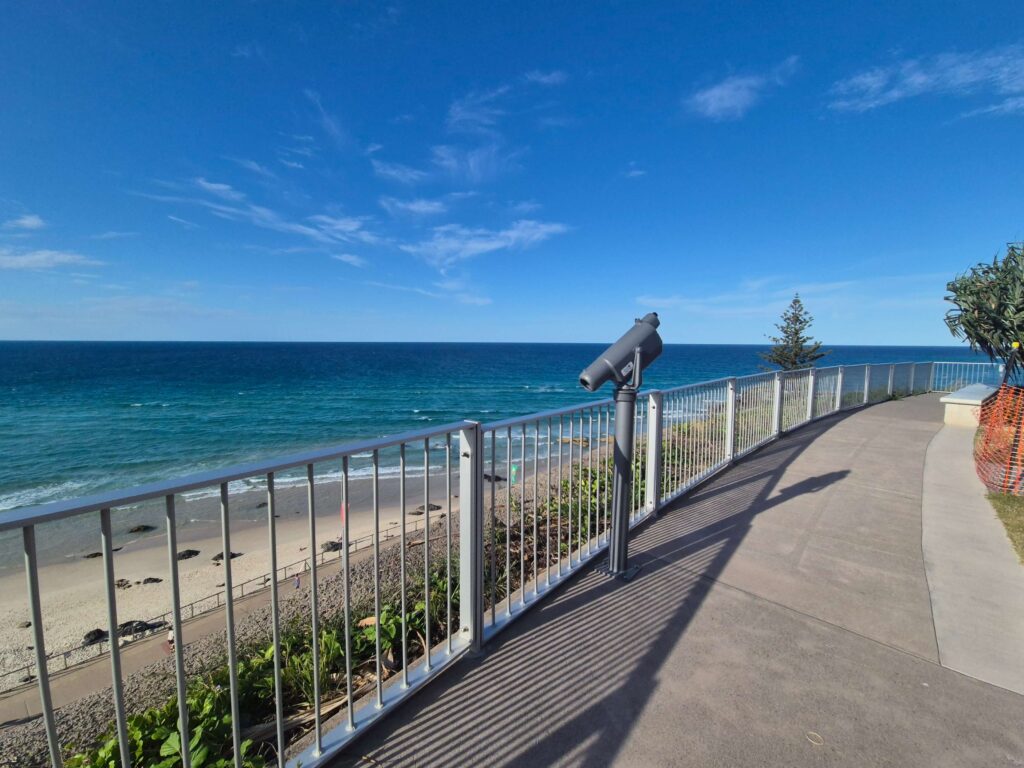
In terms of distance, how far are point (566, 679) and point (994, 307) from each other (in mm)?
11570

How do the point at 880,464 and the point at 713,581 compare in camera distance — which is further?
the point at 880,464

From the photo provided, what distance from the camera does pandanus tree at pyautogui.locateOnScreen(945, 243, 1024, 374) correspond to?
846 cm

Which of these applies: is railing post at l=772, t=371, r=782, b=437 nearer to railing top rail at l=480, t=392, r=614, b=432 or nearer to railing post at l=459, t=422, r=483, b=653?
railing top rail at l=480, t=392, r=614, b=432

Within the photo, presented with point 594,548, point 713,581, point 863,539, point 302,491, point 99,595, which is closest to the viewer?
point 713,581

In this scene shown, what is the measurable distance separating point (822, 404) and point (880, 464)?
134 inches

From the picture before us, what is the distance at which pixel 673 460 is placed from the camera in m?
4.67

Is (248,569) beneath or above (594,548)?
beneath

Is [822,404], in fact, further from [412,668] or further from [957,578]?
[412,668]

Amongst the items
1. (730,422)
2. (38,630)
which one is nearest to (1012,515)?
(730,422)

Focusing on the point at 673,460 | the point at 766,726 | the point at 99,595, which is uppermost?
the point at 673,460

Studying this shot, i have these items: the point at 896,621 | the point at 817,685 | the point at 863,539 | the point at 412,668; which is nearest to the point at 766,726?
the point at 817,685

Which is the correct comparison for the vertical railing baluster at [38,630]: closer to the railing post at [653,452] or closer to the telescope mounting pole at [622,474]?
the telescope mounting pole at [622,474]

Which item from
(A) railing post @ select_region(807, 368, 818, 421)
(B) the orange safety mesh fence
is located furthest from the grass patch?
(A) railing post @ select_region(807, 368, 818, 421)

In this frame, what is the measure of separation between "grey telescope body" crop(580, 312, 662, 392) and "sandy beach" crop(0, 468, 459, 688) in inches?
167
